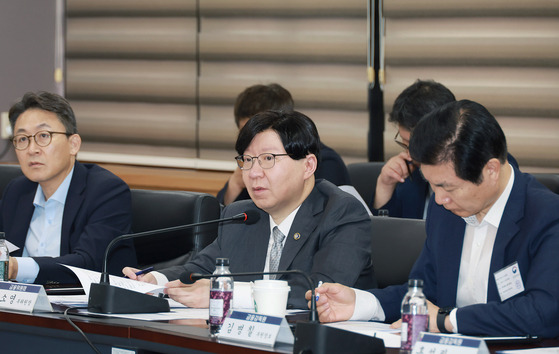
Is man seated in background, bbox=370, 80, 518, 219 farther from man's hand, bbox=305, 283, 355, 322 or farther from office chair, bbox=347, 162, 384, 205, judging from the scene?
man's hand, bbox=305, 283, 355, 322

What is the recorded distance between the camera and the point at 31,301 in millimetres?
2256

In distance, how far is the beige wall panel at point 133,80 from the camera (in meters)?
5.23

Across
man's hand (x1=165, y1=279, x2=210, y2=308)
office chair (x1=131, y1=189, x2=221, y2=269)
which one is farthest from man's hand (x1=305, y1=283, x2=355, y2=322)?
office chair (x1=131, y1=189, x2=221, y2=269)

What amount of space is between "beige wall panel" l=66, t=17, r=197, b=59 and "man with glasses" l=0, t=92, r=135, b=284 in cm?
188

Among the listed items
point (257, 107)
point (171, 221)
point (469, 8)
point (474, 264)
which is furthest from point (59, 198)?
point (469, 8)

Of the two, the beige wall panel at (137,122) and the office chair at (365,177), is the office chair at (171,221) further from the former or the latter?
the beige wall panel at (137,122)

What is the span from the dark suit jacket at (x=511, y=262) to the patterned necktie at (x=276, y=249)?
44cm

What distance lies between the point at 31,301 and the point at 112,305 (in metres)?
0.25

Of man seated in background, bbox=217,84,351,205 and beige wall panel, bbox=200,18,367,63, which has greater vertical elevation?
beige wall panel, bbox=200,18,367,63

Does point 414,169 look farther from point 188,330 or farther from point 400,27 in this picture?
point 188,330

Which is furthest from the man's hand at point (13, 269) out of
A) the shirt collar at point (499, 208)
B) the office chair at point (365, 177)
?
the office chair at point (365, 177)

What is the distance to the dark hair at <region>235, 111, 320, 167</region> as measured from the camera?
2.66m

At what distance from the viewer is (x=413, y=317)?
1758 mm

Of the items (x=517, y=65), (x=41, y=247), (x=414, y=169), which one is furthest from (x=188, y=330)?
(x=517, y=65)
